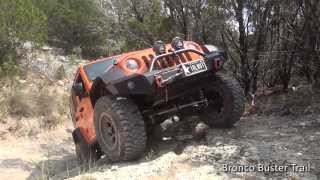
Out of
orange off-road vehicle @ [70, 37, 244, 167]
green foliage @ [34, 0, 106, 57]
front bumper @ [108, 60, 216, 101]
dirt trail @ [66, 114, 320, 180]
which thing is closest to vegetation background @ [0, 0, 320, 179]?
dirt trail @ [66, 114, 320, 180]

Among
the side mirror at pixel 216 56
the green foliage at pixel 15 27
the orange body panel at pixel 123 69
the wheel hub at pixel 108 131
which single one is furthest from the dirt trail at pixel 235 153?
the green foliage at pixel 15 27

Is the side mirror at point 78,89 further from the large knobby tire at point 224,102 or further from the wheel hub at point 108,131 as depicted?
the large knobby tire at point 224,102

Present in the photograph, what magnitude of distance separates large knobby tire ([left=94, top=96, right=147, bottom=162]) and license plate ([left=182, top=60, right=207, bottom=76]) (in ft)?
2.48

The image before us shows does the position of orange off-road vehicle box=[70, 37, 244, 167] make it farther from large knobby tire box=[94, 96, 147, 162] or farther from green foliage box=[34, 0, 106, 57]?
green foliage box=[34, 0, 106, 57]

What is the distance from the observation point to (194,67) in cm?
682

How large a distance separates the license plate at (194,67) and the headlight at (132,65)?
0.58 meters

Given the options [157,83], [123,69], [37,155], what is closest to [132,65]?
[123,69]

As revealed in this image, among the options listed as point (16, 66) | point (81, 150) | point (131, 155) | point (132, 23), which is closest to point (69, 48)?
point (16, 66)

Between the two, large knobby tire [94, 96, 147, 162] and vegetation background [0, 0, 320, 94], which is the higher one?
vegetation background [0, 0, 320, 94]

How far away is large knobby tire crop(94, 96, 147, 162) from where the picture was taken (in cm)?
646

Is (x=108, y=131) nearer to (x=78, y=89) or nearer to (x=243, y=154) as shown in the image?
(x=78, y=89)

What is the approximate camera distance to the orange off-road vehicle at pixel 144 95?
6496mm

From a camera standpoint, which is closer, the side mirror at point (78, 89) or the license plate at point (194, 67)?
the license plate at point (194, 67)

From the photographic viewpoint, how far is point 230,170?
5695 mm
